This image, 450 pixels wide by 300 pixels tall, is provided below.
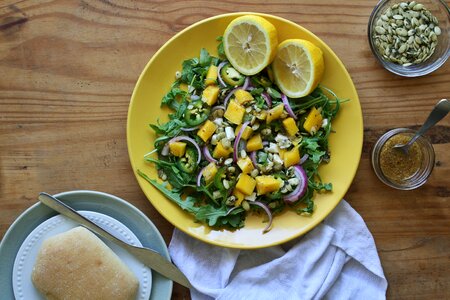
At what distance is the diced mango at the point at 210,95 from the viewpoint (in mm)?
1959

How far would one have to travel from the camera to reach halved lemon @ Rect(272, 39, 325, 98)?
1.90 m

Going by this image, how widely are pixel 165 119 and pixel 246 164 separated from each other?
1.26ft

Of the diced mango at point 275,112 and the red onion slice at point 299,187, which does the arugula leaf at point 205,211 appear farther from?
the diced mango at point 275,112

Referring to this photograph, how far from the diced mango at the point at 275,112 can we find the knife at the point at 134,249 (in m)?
0.68

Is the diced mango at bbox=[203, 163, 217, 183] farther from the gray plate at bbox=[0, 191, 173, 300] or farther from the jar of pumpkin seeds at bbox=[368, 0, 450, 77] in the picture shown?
the jar of pumpkin seeds at bbox=[368, 0, 450, 77]

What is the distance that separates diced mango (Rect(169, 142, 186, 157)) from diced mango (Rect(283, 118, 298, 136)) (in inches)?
15.9

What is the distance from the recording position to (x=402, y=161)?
2.10m

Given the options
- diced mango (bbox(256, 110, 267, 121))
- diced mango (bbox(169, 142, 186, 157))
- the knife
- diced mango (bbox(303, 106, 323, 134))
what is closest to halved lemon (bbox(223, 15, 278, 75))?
diced mango (bbox(256, 110, 267, 121))

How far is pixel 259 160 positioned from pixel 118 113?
24.0 inches

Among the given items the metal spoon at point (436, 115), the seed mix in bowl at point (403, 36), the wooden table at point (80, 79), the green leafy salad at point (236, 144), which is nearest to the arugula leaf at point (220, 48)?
the green leafy salad at point (236, 144)

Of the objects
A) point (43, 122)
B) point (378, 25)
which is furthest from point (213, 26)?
point (43, 122)

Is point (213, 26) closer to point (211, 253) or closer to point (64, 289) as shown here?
point (211, 253)

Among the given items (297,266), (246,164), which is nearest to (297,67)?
(246,164)

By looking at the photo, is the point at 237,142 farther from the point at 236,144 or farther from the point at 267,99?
the point at 267,99
